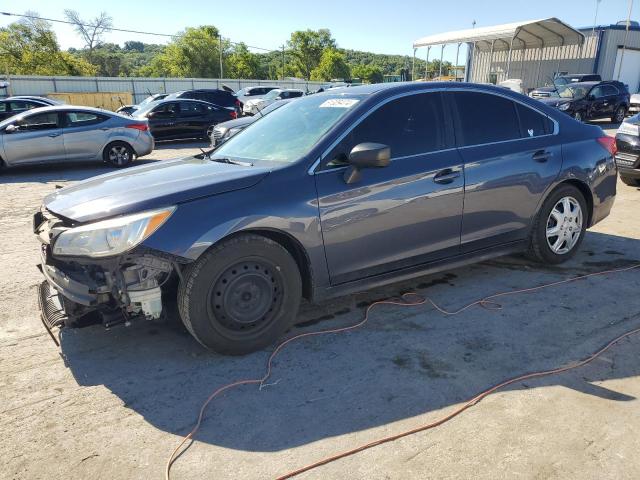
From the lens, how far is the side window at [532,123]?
4.60m

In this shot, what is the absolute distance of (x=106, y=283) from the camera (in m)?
3.02

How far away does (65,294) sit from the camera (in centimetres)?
309

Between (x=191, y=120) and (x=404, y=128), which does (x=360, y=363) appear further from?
(x=191, y=120)

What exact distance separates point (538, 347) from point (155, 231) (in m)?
2.63

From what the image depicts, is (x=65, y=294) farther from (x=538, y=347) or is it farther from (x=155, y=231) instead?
(x=538, y=347)

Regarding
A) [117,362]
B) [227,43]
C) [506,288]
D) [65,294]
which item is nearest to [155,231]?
[65,294]

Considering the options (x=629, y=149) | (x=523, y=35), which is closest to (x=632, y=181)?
(x=629, y=149)

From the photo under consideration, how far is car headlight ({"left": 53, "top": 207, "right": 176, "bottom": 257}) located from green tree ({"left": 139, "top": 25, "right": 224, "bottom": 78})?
85.8 meters

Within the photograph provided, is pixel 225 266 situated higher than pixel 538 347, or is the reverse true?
Answer: pixel 225 266

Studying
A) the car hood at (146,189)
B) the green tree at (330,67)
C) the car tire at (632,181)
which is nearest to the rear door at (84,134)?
the car hood at (146,189)

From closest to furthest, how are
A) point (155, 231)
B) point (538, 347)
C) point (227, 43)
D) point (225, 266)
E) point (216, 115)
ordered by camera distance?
point (155, 231), point (225, 266), point (538, 347), point (216, 115), point (227, 43)

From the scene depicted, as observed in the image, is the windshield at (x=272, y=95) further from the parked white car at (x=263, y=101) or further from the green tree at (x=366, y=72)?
the green tree at (x=366, y=72)

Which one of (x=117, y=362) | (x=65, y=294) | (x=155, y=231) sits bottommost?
(x=117, y=362)

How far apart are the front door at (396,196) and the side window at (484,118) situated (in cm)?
21
